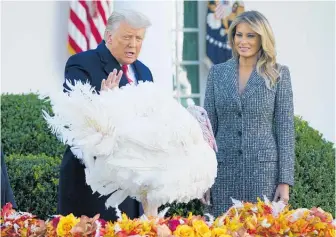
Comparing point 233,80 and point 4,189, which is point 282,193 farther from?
point 4,189

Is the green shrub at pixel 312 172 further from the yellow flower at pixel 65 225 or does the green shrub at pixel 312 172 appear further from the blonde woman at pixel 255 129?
the yellow flower at pixel 65 225

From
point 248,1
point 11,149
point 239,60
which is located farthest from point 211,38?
point 239,60

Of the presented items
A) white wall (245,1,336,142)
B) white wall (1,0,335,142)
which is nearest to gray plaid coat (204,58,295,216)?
white wall (1,0,335,142)

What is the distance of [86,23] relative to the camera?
34.0ft

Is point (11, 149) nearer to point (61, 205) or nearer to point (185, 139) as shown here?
point (61, 205)

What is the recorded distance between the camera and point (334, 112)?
37.4 ft

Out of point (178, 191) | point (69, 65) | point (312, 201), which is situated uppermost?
point (69, 65)

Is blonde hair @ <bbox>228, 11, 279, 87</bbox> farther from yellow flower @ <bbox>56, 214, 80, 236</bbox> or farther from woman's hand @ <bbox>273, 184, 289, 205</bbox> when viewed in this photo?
yellow flower @ <bbox>56, 214, 80, 236</bbox>

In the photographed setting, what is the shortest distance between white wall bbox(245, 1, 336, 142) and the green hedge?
3523 mm

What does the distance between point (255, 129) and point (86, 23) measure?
17.2 feet

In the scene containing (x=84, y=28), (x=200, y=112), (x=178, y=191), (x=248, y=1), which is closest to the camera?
(x=178, y=191)

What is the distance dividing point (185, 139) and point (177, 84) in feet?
24.3

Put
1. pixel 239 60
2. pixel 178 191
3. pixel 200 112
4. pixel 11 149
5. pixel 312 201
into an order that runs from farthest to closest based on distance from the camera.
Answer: pixel 11 149 → pixel 312 201 → pixel 239 60 → pixel 200 112 → pixel 178 191

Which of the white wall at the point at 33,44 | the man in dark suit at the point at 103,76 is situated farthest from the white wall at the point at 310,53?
the man in dark suit at the point at 103,76
